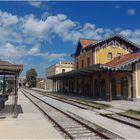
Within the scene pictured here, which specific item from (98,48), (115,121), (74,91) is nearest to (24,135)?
(115,121)

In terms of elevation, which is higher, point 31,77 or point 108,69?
point 31,77

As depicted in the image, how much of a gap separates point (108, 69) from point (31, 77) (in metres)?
89.1

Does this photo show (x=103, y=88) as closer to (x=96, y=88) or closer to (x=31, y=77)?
(x=96, y=88)

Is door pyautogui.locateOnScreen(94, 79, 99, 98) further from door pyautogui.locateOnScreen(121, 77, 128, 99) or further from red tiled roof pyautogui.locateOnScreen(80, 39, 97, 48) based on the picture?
red tiled roof pyautogui.locateOnScreen(80, 39, 97, 48)

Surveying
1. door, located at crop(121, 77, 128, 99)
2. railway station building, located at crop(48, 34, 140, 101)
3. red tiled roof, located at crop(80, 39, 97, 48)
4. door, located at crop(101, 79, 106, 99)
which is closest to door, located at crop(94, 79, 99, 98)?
railway station building, located at crop(48, 34, 140, 101)

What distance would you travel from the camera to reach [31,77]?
376 feet

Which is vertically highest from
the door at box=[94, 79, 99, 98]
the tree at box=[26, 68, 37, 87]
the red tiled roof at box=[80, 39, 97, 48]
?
the red tiled roof at box=[80, 39, 97, 48]

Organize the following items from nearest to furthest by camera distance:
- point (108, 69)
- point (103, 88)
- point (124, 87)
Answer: point (108, 69)
point (124, 87)
point (103, 88)

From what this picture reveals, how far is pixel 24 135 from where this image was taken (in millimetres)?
10414

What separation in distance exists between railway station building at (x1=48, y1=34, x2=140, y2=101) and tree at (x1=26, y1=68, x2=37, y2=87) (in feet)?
196

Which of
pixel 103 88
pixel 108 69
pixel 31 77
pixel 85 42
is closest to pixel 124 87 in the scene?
pixel 108 69

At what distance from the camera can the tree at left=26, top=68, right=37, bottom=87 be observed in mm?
113500

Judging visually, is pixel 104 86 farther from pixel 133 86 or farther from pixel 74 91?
pixel 74 91

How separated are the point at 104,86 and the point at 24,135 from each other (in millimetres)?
25251
